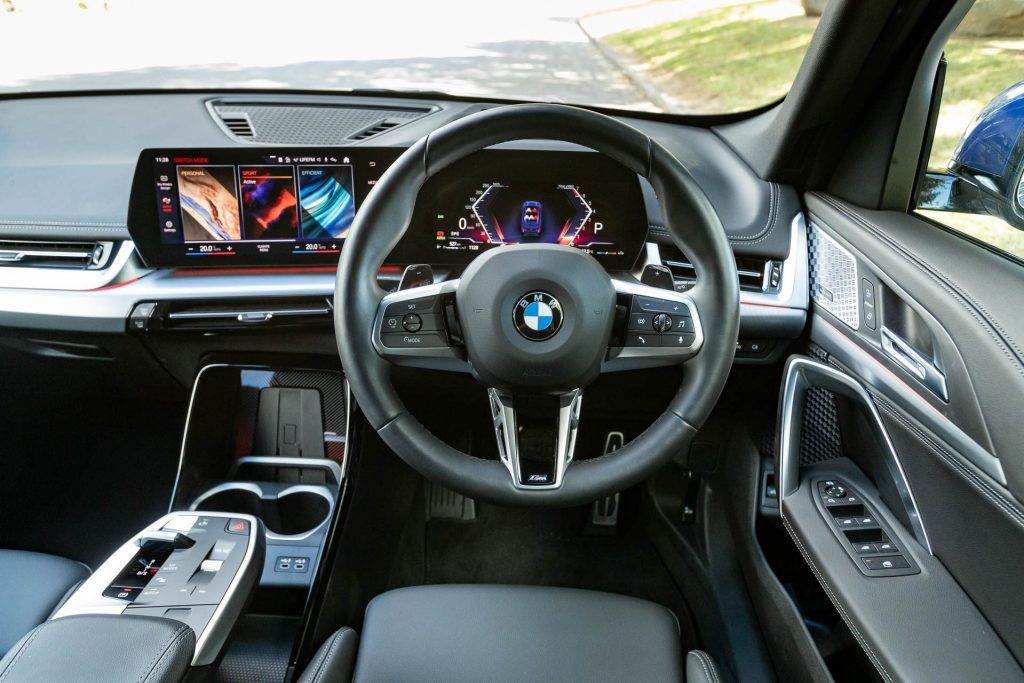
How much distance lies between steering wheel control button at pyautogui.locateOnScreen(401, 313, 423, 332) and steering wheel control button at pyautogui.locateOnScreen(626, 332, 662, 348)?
1.15 feet

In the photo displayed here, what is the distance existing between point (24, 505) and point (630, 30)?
16.9 ft

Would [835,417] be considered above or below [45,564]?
above

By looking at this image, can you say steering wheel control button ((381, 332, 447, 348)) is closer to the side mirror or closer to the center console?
the center console

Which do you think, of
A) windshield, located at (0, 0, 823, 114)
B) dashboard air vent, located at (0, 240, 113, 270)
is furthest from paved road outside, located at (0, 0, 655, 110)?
dashboard air vent, located at (0, 240, 113, 270)

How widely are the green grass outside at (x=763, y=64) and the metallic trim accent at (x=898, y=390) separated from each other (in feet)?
1.08

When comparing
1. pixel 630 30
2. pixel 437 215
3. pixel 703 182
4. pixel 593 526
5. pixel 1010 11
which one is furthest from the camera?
pixel 630 30

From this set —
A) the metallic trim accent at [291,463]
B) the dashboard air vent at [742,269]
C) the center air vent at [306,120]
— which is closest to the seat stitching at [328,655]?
the metallic trim accent at [291,463]

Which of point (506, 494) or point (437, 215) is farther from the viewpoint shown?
point (437, 215)

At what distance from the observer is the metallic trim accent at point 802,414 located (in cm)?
158

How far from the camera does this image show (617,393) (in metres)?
2.20

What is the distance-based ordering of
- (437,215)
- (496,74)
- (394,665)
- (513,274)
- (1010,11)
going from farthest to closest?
(496,74), (437,215), (1010,11), (394,665), (513,274)

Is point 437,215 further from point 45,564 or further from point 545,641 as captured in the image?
point 45,564

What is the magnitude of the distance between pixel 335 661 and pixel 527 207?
104 centimetres

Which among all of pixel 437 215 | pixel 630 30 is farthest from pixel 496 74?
pixel 437 215
